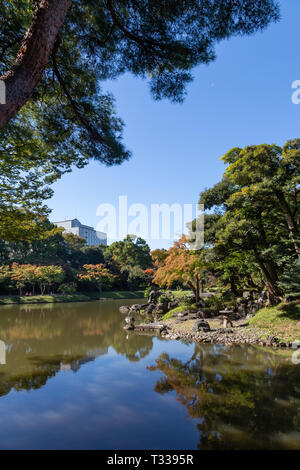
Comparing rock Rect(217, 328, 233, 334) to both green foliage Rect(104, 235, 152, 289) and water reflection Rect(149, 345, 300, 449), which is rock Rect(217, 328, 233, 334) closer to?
water reflection Rect(149, 345, 300, 449)

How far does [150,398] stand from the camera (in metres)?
3.50

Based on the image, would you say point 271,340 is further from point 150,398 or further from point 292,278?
point 150,398

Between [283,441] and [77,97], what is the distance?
19.1 ft

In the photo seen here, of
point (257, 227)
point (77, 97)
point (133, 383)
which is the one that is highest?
point (77, 97)

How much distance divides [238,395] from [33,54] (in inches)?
201

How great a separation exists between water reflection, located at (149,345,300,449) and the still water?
12mm

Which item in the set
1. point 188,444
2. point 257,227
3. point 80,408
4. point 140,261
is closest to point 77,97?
point 80,408

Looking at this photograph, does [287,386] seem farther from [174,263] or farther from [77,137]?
[174,263]

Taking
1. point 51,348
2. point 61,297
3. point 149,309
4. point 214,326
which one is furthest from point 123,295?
point 51,348

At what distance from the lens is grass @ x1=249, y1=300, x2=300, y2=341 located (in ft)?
21.8

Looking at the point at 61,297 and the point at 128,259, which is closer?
the point at 61,297

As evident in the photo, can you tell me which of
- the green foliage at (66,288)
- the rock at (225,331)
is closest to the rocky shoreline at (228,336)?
the rock at (225,331)

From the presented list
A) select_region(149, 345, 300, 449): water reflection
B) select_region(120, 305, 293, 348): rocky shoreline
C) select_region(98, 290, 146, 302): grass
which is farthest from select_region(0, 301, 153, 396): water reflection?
select_region(98, 290, 146, 302): grass

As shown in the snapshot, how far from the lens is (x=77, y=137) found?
4.98 m
